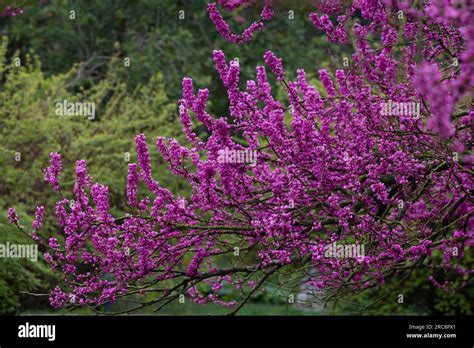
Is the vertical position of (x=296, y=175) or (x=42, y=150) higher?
(x=42, y=150)

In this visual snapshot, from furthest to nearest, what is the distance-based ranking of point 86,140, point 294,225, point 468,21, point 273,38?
point 273,38
point 86,140
point 294,225
point 468,21

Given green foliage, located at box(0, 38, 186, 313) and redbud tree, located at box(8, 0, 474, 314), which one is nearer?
redbud tree, located at box(8, 0, 474, 314)

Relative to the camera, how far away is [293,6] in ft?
17.5

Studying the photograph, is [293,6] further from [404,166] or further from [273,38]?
[273,38]

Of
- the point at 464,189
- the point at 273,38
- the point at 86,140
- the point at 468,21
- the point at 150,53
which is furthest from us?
the point at 273,38

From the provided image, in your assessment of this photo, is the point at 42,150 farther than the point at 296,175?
Yes

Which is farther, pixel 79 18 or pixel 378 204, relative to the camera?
pixel 79 18

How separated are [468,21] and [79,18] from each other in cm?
1812

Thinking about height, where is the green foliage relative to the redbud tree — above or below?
above

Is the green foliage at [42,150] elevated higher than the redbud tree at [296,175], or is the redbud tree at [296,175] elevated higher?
the green foliage at [42,150]

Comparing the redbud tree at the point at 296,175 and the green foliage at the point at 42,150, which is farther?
the green foliage at the point at 42,150
